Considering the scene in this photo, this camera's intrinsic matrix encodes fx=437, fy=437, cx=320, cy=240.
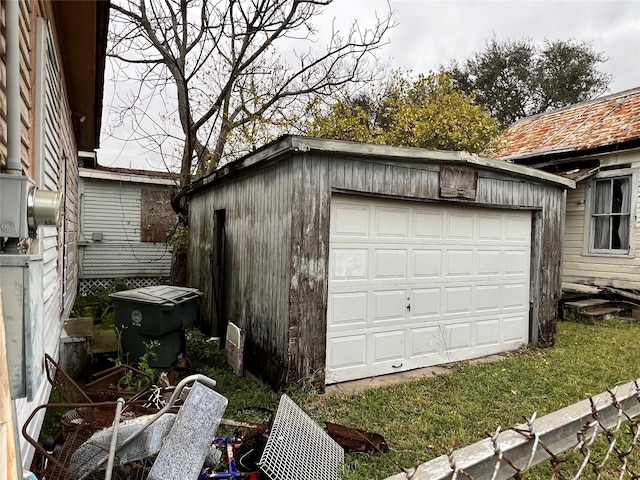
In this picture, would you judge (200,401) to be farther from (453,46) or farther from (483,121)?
(453,46)

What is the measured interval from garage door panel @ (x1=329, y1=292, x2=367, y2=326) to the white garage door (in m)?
0.01

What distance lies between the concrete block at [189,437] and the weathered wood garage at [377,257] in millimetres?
2678

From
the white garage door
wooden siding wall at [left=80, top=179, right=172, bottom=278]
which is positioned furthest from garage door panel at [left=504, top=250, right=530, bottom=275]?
wooden siding wall at [left=80, top=179, right=172, bottom=278]

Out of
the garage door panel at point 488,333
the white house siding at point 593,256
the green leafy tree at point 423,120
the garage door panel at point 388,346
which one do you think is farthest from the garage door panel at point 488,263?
the green leafy tree at point 423,120

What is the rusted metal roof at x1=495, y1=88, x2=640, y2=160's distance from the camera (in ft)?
32.6

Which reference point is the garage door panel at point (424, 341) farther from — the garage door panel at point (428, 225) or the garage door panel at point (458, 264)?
the garage door panel at point (428, 225)

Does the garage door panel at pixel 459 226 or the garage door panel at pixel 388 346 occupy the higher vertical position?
the garage door panel at pixel 459 226

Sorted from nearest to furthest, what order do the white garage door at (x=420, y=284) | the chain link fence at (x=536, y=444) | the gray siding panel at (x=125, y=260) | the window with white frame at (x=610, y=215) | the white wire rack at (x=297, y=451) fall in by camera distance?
the chain link fence at (x=536, y=444) → the white wire rack at (x=297, y=451) → the white garage door at (x=420, y=284) → the window with white frame at (x=610, y=215) → the gray siding panel at (x=125, y=260)

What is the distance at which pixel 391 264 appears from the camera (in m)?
5.66

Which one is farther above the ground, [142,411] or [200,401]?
[200,401]

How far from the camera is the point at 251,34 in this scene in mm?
10953

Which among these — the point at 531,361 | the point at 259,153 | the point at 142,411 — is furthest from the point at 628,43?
the point at 142,411

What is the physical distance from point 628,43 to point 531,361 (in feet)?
77.3

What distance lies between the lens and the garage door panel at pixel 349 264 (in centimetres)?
521
